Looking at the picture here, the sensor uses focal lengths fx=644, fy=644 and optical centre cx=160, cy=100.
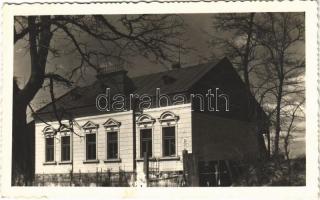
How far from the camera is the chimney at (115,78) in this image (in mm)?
6355

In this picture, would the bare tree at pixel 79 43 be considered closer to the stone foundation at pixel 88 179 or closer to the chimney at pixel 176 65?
the chimney at pixel 176 65

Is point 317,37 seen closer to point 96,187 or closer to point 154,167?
point 154,167

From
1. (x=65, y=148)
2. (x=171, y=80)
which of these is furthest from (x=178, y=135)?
(x=65, y=148)

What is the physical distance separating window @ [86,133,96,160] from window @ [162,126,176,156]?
71 centimetres

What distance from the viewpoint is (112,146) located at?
6395 mm

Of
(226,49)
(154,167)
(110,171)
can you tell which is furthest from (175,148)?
(226,49)

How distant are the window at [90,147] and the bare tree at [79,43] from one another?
1.94ft

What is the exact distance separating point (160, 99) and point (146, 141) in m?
0.44

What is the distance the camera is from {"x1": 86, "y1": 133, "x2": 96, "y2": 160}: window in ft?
21.1

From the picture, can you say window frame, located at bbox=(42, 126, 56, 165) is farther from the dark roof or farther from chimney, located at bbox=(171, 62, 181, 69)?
chimney, located at bbox=(171, 62, 181, 69)

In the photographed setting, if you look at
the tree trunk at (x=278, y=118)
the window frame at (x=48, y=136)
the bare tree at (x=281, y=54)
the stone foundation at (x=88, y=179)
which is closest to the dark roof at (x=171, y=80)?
the bare tree at (x=281, y=54)

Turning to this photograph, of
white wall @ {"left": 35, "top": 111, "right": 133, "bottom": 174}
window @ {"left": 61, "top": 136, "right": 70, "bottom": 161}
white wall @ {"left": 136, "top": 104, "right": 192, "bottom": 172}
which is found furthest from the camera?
window @ {"left": 61, "top": 136, "right": 70, "bottom": 161}

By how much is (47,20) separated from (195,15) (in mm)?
1488

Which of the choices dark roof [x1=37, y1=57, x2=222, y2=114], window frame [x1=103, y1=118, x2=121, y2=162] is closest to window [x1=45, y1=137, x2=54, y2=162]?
window frame [x1=103, y1=118, x2=121, y2=162]
